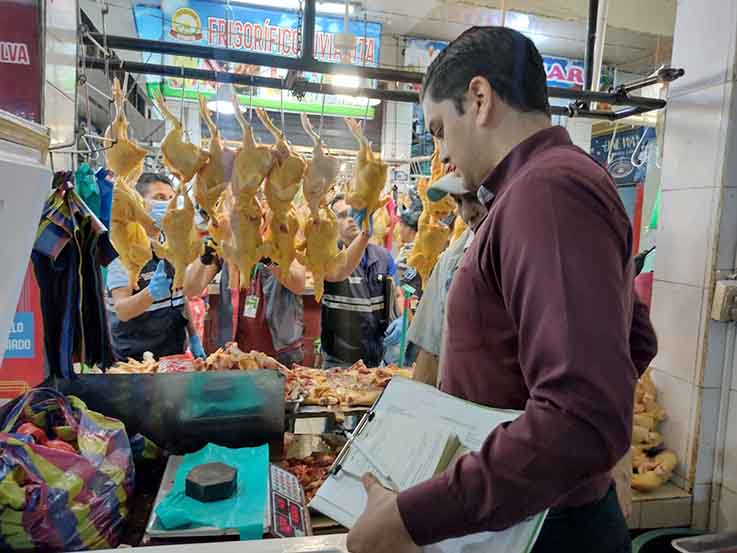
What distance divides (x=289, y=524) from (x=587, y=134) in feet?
22.8

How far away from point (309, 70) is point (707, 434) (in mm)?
2527

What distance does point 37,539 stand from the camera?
4.20 ft

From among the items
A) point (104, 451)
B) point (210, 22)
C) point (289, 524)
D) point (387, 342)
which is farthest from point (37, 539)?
point (210, 22)

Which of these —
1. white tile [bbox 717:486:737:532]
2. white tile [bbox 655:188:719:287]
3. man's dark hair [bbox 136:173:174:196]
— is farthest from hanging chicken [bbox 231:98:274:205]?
white tile [bbox 717:486:737:532]

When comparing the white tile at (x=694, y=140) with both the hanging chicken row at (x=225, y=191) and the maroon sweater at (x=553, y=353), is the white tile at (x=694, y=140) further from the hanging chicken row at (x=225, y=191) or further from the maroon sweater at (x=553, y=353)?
the maroon sweater at (x=553, y=353)

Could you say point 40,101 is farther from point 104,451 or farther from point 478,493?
point 478,493

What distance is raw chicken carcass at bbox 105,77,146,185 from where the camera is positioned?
87.7 inches

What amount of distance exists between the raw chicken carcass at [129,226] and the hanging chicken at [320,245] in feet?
2.41

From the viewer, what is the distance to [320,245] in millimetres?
2738

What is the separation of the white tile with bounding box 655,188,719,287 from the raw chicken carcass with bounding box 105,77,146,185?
2.60 metres

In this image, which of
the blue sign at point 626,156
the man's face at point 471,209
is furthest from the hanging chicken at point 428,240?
the blue sign at point 626,156

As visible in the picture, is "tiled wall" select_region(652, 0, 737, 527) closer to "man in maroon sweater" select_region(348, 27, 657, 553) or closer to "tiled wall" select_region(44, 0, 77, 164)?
"man in maroon sweater" select_region(348, 27, 657, 553)

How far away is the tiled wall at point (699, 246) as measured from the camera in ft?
8.09

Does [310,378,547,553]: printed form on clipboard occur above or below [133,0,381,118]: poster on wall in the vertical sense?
below
